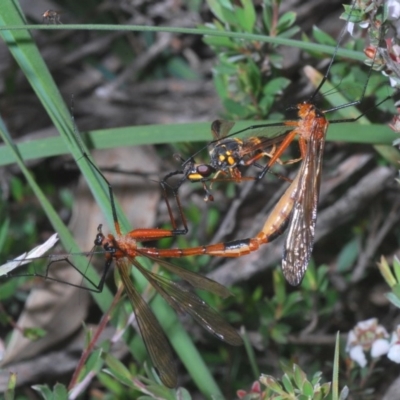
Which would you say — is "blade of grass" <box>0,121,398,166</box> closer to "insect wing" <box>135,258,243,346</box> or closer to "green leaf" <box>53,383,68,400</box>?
"insect wing" <box>135,258,243,346</box>

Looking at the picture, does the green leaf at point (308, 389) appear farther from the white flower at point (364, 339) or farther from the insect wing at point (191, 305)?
the white flower at point (364, 339)

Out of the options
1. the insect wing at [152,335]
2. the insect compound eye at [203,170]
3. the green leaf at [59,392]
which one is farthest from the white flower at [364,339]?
the green leaf at [59,392]

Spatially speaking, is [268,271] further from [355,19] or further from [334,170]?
[355,19]

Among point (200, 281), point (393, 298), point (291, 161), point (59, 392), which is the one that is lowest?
point (393, 298)

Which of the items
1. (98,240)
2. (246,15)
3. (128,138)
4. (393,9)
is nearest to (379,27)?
(393,9)

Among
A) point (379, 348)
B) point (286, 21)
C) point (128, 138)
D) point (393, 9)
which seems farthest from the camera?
point (286, 21)

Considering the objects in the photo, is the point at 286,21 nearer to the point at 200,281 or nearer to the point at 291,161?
the point at 291,161

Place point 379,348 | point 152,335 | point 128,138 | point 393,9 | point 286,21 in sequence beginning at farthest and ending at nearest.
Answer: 1. point 286,21
2. point 379,348
3. point 128,138
4. point 152,335
5. point 393,9
